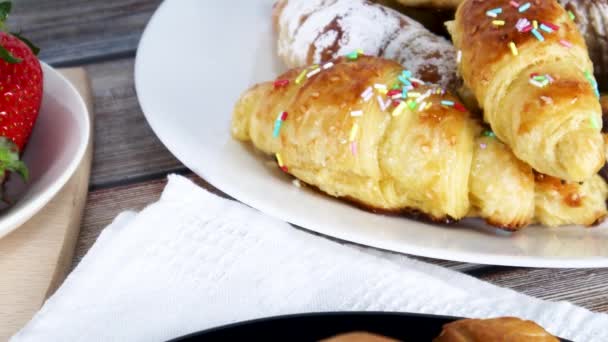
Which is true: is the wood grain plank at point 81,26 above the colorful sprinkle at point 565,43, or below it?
below

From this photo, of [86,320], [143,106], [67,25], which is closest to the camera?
[86,320]

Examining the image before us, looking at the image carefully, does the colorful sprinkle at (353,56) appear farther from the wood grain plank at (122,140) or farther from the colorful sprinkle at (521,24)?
the wood grain plank at (122,140)

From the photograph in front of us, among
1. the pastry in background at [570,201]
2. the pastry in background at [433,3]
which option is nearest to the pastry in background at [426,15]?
the pastry in background at [433,3]

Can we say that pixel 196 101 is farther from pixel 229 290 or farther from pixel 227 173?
pixel 229 290

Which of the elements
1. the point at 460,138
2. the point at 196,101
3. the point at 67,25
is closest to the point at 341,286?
the point at 460,138

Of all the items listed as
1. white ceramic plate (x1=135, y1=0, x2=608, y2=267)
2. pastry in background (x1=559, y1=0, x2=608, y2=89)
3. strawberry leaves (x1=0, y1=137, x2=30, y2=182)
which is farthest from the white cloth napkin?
pastry in background (x1=559, y1=0, x2=608, y2=89)

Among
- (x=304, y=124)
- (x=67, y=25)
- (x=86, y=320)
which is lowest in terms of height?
(x=67, y=25)

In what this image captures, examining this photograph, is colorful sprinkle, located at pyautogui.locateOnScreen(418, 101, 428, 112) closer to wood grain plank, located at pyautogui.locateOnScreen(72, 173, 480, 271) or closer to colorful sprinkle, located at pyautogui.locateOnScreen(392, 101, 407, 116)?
colorful sprinkle, located at pyautogui.locateOnScreen(392, 101, 407, 116)
